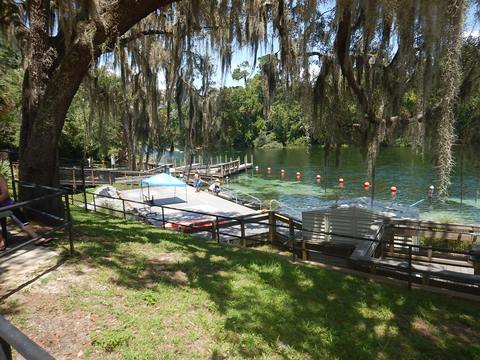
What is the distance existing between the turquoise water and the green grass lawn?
40.8 ft

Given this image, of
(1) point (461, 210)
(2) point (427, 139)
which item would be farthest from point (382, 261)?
(1) point (461, 210)

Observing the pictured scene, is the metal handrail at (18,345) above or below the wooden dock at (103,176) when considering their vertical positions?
above

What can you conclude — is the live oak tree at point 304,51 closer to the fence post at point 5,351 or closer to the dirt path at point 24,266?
the dirt path at point 24,266

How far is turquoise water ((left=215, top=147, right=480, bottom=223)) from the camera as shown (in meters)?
22.4

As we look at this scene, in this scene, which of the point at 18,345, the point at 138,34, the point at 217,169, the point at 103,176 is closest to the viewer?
the point at 18,345

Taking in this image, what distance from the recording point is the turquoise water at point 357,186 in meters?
22.4

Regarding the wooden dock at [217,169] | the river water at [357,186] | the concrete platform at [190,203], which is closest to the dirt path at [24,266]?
the concrete platform at [190,203]

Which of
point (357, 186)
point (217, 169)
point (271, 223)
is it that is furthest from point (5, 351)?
point (217, 169)

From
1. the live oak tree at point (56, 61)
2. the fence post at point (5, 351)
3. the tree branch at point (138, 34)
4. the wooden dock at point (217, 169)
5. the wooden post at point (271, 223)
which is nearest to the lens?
the fence post at point (5, 351)

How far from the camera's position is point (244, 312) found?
4.02m

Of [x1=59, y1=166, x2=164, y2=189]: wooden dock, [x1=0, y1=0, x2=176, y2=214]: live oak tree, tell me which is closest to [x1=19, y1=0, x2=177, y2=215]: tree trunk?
[x1=0, y1=0, x2=176, y2=214]: live oak tree

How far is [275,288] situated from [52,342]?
2.66 meters

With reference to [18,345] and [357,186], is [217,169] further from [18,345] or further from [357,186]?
[18,345]

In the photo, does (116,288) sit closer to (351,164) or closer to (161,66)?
(161,66)
